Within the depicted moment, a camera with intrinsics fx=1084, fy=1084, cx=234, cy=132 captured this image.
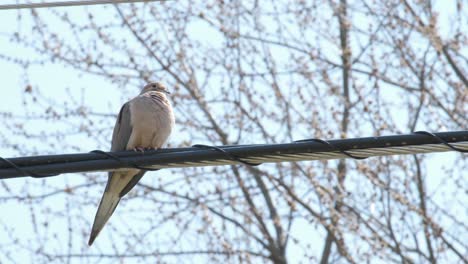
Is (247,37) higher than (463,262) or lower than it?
higher

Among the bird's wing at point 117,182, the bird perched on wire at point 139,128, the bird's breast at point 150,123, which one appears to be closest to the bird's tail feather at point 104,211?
the bird's wing at point 117,182

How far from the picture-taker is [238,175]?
37.9 ft

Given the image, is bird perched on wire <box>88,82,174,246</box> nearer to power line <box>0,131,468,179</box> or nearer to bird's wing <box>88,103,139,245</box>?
bird's wing <box>88,103,139,245</box>

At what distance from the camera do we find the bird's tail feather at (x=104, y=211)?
629 cm

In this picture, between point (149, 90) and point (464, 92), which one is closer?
point (149, 90)

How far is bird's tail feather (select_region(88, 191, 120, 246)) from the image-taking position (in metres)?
6.29

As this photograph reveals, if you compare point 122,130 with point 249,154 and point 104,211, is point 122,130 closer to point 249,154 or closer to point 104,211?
point 104,211

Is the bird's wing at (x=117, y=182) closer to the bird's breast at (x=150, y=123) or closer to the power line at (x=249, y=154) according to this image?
the bird's breast at (x=150, y=123)

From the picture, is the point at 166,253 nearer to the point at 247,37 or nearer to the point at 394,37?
the point at 247,37

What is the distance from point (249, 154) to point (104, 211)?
7.10 feet

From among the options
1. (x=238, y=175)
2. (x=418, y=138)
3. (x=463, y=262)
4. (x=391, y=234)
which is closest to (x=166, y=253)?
(x=238, y=175)

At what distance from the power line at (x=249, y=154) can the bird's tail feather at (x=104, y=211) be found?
1.58 m

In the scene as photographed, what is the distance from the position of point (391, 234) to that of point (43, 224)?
3.38 meters

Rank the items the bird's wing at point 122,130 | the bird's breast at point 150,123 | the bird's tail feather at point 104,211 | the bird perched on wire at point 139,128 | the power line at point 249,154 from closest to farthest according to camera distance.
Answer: the power line at point 249,154, the bird's tail feather at point 104,211, the bird perched on wire at point 139,128, the bird's breast at point 150,123, the bird's wing at point 122,130
